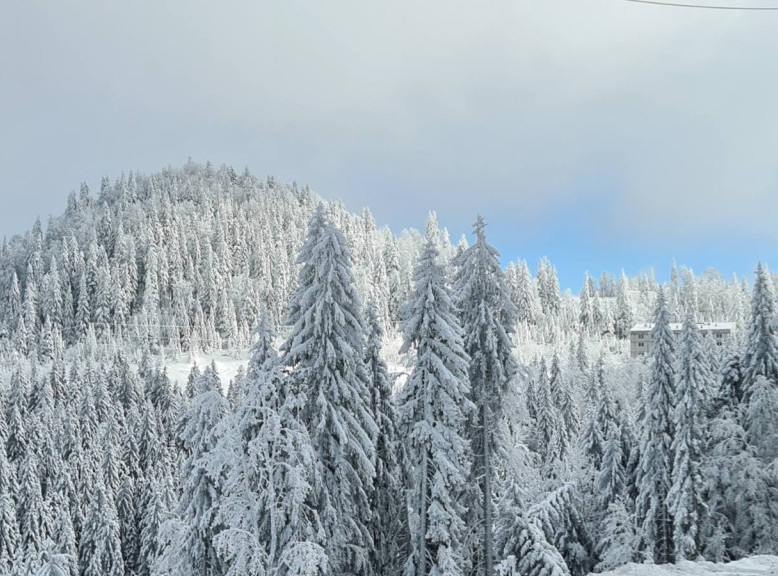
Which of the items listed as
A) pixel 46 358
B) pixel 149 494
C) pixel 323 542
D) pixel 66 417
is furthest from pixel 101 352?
pixel 323 542

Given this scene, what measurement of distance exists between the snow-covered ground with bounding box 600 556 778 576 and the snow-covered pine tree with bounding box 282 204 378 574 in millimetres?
8740

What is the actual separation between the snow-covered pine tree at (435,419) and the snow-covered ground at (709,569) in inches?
240

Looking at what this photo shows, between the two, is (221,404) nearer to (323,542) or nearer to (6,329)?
(323,542)

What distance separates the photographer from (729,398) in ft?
118

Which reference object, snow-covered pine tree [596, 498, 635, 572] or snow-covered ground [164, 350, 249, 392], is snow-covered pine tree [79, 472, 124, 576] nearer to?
snow-covered pine tree [596, 498, 635, 572]

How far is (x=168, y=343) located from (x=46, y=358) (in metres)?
26.9

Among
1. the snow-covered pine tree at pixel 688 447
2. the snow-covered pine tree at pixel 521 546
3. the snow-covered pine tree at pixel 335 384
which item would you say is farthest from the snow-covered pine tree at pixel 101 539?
the snow-covered pine tree at pixel 688 447

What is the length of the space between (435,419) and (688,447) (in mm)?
16053

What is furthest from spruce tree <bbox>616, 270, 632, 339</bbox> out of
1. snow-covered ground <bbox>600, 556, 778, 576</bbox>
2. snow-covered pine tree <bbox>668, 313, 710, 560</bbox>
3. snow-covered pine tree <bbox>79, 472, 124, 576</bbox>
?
snow-covered ground <bbox>600, 556, 778, 576</bbox>

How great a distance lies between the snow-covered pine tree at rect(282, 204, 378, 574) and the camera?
2169 cm

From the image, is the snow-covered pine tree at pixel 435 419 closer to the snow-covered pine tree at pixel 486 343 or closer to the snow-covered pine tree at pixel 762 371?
the snow-covered pine tree at pixel 486 343

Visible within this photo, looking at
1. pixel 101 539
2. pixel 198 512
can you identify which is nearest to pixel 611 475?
pixel 198 512

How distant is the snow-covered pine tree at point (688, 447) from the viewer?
30.5 m

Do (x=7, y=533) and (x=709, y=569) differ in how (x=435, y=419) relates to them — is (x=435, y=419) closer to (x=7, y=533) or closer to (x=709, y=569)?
(x=709, y=569)
